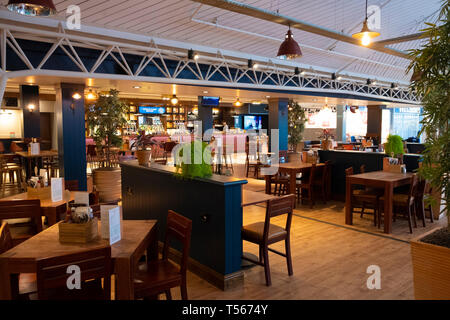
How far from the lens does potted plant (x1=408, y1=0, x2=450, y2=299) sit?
2.34m

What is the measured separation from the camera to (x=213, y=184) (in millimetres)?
3576

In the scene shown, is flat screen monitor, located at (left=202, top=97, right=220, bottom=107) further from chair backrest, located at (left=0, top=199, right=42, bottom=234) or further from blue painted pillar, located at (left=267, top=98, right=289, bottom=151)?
chair backrest, located at (left=0, top=199, right=42, bottom=234)

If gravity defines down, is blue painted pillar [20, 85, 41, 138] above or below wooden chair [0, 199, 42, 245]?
→ above

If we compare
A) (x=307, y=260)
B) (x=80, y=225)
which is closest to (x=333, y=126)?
(x=307, y=260)

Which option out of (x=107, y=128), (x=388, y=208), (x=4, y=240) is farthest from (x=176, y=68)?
(x=4, y=240)

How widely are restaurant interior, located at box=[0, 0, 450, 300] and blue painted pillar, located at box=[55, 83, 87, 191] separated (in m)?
0.03

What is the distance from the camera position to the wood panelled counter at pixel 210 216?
351 centimetres

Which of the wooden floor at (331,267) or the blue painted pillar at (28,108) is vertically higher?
the blue painted pillar at (28,108)

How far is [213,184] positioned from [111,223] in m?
1.26

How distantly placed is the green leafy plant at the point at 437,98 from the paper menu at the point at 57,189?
3.85 metres

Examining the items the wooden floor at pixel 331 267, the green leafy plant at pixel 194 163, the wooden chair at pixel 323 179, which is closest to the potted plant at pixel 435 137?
the wooden floor at pixel 331 267

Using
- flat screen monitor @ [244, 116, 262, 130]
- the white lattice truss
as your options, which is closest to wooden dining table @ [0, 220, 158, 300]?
the white lattice truss

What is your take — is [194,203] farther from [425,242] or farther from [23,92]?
[23,92]

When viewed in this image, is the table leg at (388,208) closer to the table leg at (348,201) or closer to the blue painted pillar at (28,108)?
the table leg at (348,201)
